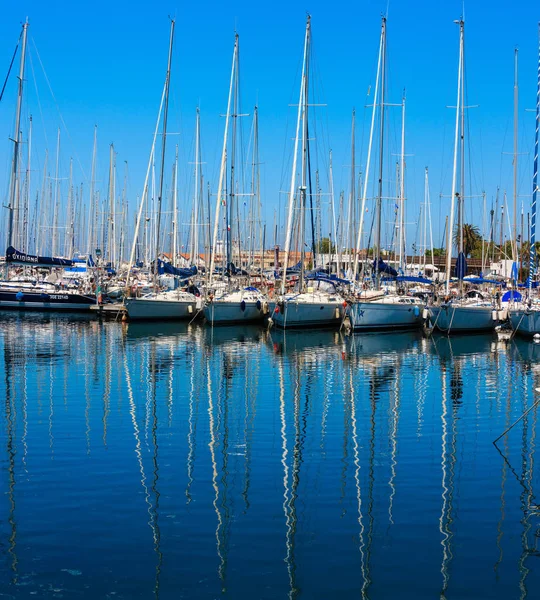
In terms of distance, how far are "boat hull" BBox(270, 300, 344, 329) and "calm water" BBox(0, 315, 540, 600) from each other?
15790 millimetres

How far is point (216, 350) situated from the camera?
34.5m

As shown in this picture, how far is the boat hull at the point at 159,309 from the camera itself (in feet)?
151

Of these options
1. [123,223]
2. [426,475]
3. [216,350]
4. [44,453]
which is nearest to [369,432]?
[426,475]

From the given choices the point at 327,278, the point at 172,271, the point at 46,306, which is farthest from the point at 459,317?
the point at 46,306

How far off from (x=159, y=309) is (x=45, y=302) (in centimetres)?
1104

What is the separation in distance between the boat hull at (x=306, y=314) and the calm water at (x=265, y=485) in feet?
51.8

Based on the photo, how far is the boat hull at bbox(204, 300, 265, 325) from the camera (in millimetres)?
45188

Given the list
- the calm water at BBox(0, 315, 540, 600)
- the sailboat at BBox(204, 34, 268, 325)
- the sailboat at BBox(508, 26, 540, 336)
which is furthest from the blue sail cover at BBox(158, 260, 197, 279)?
the calm water at BBox(0, 315, 540, 600)

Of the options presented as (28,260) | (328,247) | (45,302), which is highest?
(328,247)

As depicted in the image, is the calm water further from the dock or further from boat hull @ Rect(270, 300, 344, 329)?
the dock

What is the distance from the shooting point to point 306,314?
44031 millimetres

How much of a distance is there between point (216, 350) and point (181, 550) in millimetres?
23901

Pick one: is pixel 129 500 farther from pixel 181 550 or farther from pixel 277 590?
pixel 277 590

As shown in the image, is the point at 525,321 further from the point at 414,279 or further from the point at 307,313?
the point at 307,313
